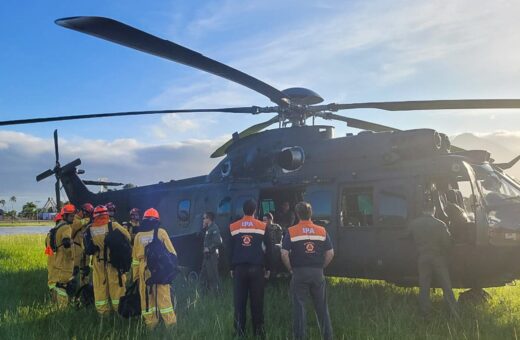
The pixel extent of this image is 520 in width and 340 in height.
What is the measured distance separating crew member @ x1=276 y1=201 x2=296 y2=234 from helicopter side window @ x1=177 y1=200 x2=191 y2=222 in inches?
100

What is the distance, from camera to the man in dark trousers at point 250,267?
19.2ft

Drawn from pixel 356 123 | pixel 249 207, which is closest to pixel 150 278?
pixel 249 207

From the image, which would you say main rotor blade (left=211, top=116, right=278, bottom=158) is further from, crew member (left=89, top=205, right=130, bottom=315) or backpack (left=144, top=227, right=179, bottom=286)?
backpack (left=144, top=227, right=179, bottom=286)

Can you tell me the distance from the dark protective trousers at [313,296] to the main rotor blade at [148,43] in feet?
11.4

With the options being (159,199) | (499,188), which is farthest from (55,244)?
(499,188)

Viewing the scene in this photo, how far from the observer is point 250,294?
5855mm

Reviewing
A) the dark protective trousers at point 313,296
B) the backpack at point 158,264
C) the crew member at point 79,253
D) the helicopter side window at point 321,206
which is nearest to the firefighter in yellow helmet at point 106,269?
the backpack at point 158,264

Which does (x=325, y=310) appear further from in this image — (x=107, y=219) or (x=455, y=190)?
(x=107, y=219)

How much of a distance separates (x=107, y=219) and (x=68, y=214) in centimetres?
153

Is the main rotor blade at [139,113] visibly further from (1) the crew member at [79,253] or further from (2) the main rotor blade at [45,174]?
(2) the main rotor blade at [45,174]

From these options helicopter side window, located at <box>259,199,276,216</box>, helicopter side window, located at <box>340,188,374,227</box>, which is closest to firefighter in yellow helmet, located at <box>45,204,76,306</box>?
helicopter side window, located at <box>259,199,276,216</box>

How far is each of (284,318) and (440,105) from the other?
14.6 feet

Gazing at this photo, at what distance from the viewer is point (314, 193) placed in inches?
341

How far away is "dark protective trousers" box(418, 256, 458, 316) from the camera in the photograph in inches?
266
